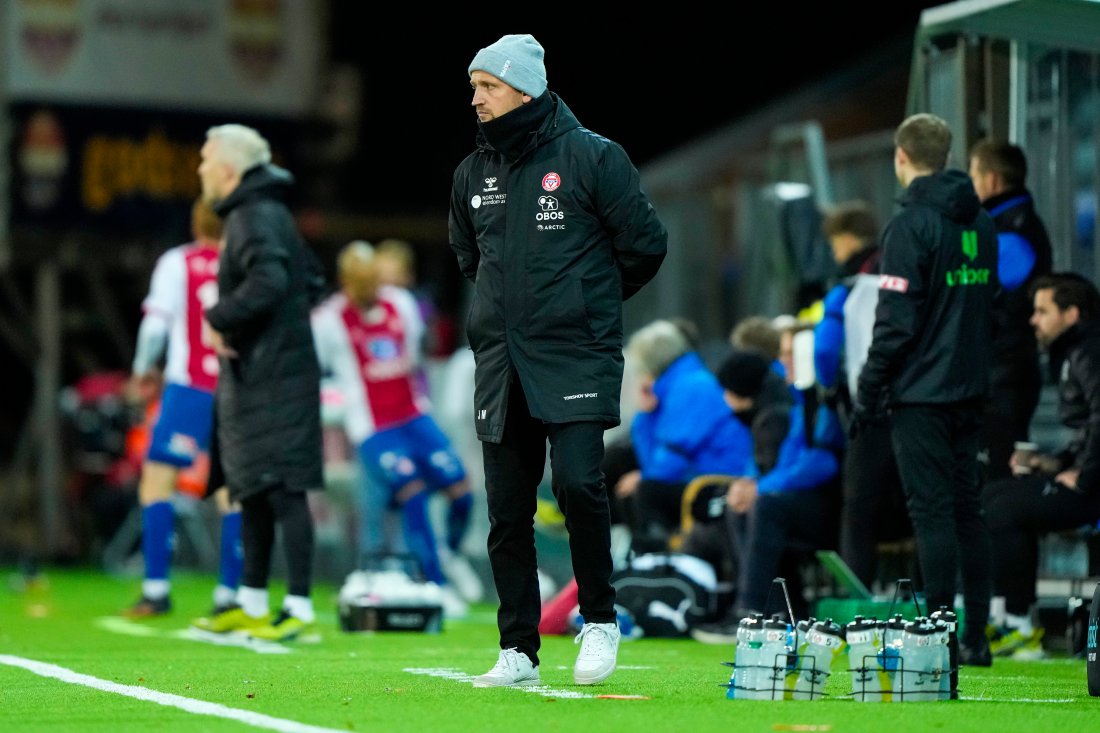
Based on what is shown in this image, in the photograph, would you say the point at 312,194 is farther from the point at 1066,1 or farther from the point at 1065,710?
the point at 1065,710

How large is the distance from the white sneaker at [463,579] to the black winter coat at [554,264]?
7244 millimetres

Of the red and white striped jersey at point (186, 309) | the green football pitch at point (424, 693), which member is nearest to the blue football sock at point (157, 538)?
the red and white striped jersey at point (186, 309)

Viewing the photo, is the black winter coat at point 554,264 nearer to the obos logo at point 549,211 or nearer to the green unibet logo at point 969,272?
the obos logo at point 549,211

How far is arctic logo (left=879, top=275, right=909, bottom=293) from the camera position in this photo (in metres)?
7.70

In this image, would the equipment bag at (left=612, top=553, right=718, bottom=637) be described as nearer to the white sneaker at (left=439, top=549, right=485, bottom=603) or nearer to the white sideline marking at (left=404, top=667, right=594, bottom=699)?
the white sideline marking at (left=404, top=667, right=594, bottom=699)

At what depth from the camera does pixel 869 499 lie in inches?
342

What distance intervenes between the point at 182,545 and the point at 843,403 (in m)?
10.7

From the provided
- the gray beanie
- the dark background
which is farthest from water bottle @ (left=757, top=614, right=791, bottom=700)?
the dark background

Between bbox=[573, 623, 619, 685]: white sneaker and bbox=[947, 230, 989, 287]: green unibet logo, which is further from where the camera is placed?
bbox=[947, 230, 989, 287]: green unibet logo

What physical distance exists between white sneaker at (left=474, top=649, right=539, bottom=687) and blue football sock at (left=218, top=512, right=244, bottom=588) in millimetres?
4156

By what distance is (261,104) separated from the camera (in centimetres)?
2059

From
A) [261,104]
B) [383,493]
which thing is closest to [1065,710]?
[383,493]

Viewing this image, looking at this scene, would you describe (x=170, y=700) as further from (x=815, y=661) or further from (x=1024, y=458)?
(x=1024, y=458)

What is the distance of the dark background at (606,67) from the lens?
62.7ft
